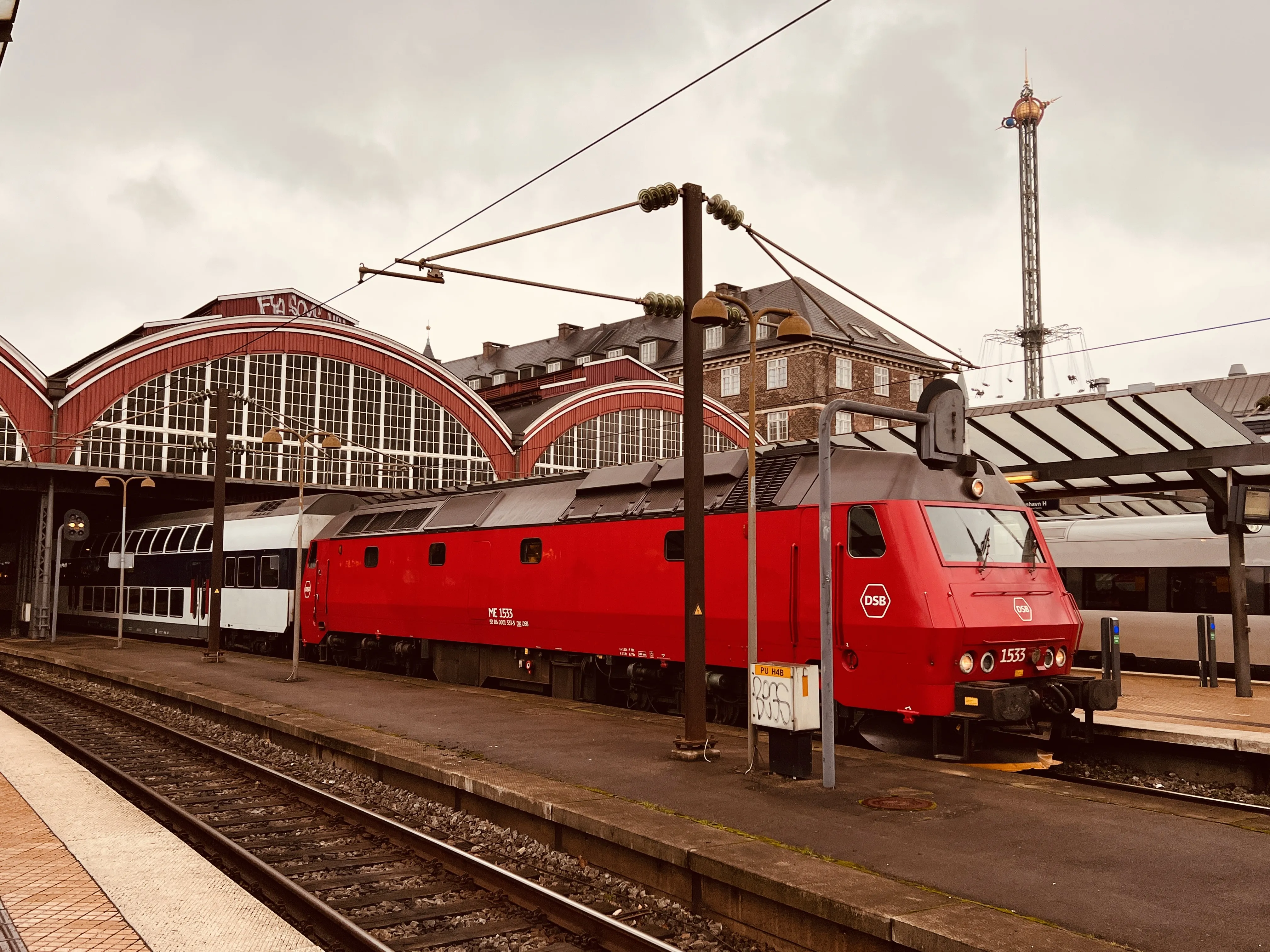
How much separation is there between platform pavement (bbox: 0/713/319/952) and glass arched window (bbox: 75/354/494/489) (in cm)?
2650

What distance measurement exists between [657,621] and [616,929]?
7432mm

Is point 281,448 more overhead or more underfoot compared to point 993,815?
more overhead

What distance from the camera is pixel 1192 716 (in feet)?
Result: 43.0

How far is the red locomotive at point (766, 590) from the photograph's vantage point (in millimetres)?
10672

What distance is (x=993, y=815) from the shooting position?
8.20m

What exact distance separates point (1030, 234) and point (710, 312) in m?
58.8

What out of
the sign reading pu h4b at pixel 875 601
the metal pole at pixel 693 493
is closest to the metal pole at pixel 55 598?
the metal pole at pixel 693 493

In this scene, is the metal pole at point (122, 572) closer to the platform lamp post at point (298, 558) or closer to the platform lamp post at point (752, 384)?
the platform lamp post at point (298, 558)

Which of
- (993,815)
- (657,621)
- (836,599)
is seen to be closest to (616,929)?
(993,815)

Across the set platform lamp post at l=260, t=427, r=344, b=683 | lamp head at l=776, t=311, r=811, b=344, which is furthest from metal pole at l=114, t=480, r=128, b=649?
lamp head at l=776, t=311, r=811, b=344

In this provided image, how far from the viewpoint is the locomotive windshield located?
36.6 ft

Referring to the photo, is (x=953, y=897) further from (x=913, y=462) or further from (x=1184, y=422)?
(x=1184, y=422)

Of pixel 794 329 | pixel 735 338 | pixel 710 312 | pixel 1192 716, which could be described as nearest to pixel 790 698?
pixel 794 329

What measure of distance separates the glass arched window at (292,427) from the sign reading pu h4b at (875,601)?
26.6m
